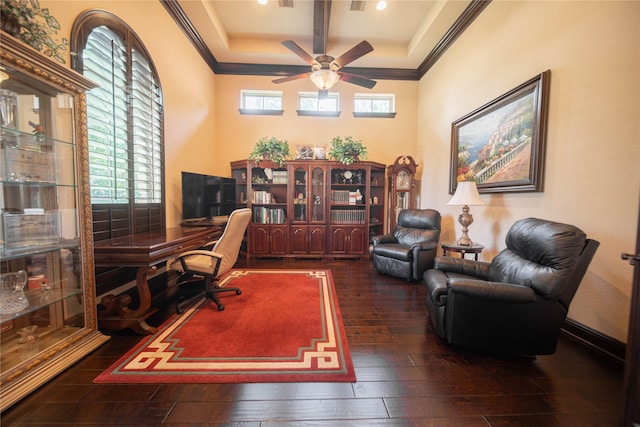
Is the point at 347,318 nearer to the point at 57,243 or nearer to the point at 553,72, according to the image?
the point at 57,243

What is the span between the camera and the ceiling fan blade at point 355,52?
2612mm

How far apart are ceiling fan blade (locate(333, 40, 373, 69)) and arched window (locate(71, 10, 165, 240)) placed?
222 cm

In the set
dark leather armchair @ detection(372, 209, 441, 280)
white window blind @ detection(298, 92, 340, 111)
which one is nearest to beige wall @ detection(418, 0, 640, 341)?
dark leather armchair @ detection(372, 209, 441, 280)

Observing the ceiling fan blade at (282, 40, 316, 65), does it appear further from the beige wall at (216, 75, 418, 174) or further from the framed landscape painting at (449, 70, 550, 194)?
the framed landscape painting at (449, 70, 550, 194)

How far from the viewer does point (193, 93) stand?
371 centimetres

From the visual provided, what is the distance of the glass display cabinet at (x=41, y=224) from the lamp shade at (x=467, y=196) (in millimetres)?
3530

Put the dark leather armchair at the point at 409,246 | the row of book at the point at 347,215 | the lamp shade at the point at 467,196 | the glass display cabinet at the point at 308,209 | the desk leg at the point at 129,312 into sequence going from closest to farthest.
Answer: the desk leg at the point at 129,312
the lamp shade at the point at 467,196
the dark leather armchair at the point at 409,246
the glass display cabinet at the point at 308,209
the row of book at the point at 347,215

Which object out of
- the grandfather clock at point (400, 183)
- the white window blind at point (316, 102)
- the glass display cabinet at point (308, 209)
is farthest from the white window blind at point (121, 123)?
the grandfather clock at point (400, 183)

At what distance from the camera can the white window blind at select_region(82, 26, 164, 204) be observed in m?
2.05

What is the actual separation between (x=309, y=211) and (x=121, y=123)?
2.85 meters

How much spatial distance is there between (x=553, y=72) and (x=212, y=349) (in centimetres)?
374

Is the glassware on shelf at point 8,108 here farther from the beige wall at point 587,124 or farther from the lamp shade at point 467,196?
the beige wall at point 587,124

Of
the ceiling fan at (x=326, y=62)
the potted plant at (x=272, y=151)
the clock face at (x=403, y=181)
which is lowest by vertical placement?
the clock face at (x=403, y=181)

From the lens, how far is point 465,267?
2285mm
